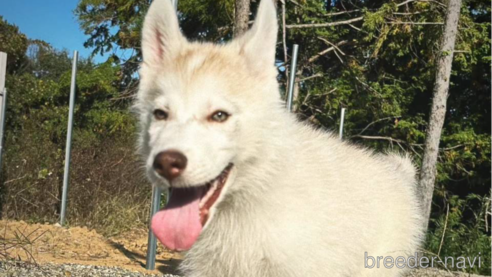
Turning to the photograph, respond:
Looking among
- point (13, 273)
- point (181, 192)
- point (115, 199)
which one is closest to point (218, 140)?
point (181, 192)

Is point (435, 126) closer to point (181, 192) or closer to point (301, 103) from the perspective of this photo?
point (301, 103)

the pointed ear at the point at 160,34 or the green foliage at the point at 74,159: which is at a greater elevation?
the pointed ear at the point at 160,34

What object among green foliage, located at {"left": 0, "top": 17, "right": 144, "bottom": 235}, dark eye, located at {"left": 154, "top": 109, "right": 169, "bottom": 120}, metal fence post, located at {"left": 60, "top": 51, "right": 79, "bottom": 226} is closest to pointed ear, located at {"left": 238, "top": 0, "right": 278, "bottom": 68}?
dark eye, located at {"left": 154, "top": 109, "right": 169, "bottom": 120}

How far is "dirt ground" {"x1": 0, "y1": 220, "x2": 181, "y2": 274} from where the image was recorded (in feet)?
23.4

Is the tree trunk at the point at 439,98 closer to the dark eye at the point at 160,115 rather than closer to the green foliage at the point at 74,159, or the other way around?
the green foliage at the point at 74,159

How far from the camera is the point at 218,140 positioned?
103 inches

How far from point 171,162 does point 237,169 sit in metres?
0.54

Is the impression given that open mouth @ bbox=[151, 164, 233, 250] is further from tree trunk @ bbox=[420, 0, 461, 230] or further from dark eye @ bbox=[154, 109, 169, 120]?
tree trunk @ bbox=[420, 0, 461, 230]

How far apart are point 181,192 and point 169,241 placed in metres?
0.28

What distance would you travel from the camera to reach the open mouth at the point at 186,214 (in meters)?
2.57

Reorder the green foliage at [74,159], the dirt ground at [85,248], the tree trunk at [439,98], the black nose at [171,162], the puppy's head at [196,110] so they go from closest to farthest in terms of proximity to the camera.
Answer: the black nose at [171,162]
the puppy's head at [196,110]
the dirt ground at [85,248]
the tree trunk at [439,98]
the green foliage at [74,159]

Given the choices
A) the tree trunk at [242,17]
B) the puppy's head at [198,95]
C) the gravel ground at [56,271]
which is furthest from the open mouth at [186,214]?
the tree trunk at [242,17]

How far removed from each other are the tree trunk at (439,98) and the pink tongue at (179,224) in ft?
25.4

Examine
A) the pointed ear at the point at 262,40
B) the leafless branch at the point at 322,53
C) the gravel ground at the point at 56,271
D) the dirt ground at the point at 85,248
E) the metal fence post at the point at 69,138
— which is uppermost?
the leafless branch at the point at 322,53
